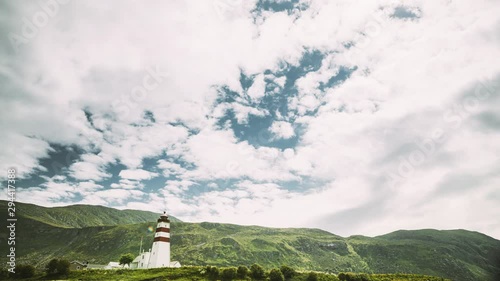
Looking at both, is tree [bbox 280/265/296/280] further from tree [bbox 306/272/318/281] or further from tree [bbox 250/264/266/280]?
tree [bbox 250/264/266/280]

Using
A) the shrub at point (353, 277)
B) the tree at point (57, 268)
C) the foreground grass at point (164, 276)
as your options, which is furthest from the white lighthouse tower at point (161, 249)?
the shrub at point (353, 277)

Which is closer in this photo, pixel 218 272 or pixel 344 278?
pixel 344 278

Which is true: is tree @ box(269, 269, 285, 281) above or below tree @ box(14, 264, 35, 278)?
above

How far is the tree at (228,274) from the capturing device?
45531 millimetres

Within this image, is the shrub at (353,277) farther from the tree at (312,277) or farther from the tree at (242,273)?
the tree at (242,273)

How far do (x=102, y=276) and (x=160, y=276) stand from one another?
36.9ft

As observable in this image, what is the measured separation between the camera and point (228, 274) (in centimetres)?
4603

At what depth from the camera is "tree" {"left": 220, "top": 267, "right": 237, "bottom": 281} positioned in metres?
45.5

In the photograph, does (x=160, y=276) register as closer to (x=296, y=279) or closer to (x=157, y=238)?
(x=157, y=238)

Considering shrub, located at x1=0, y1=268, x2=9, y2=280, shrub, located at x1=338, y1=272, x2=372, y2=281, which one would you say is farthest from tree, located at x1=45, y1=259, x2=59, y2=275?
shrub, located at x1=338, y1=272, x2=372, y2=281

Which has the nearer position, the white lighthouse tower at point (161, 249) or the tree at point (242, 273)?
the tree at point (242, 273)

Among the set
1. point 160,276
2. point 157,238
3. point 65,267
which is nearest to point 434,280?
point 160,276

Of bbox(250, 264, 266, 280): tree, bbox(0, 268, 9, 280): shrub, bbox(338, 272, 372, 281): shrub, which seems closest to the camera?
bbox(338, 272, 372, 281): shrub

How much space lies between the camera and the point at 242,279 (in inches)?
1758
